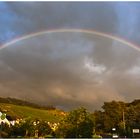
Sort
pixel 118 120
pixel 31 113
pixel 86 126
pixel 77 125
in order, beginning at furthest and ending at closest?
pixel 31 113 → pixel 118 120 → pixel 86 126 → pixel 77 125

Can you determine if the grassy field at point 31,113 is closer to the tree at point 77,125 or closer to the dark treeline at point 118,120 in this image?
the dark treeline at point 118,120

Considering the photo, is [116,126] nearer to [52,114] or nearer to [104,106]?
[104,106]

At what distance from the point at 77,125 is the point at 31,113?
20304 mm

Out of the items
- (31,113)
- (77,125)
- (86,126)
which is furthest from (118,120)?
(31,113)

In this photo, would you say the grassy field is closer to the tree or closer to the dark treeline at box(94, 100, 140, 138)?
the dark treeline at box(94, 100, 140, 138)

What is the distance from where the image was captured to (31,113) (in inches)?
2741

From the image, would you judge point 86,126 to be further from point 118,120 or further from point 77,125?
point 118,120

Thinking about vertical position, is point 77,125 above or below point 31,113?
below

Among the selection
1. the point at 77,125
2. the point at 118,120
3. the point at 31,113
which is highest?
the point at 31,113

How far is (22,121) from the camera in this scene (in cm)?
5738

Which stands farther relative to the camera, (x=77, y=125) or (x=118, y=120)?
(x=118, y=120)

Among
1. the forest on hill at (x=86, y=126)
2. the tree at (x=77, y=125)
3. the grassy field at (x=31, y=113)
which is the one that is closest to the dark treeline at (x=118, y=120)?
the forest on hill at (x=86, y=126)

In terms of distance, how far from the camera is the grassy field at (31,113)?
6714 cm

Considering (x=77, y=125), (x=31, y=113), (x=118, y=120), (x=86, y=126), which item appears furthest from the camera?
(x=31, y=113)
